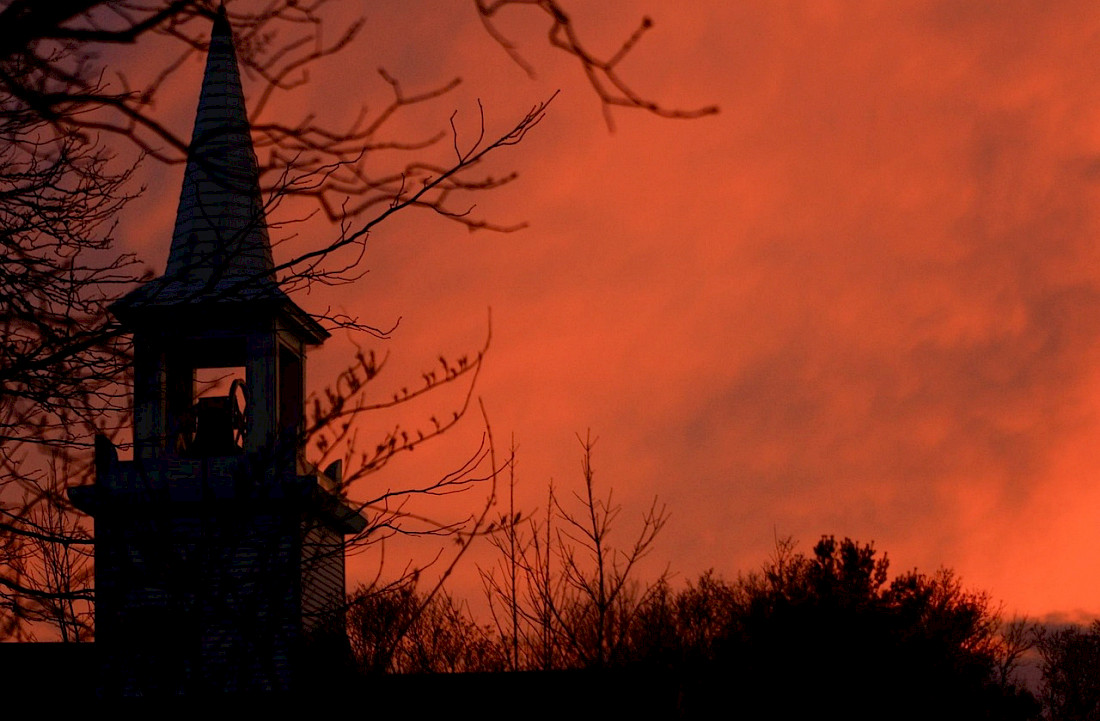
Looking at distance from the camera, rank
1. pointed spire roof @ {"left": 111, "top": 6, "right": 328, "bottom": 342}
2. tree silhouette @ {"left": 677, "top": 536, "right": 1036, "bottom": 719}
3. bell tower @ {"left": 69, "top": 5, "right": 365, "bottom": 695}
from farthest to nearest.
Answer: tree silhouette @ {"left": 677, "top": 536, "right": 1036, "bottom": 719}
bell tower @ {"left": 69, "top": 5, "right": 365, "bottom": 695}
pointed spire roof @ {"left": 111, "top": 6, "right": 328, "bottom": 342}

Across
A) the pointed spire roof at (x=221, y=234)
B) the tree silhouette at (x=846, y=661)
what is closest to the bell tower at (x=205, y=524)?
the pointed spire roof at (x=221, y=234)

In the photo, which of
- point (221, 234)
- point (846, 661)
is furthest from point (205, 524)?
point (846, 661)

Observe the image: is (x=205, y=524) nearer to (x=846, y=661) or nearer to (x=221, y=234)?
(x=221, y=234)

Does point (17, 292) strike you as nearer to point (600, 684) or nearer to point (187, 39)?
point (187, 39)

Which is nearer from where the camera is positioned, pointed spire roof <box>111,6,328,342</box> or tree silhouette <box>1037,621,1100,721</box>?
pointed spire roof <box>111,6,328,342</box>

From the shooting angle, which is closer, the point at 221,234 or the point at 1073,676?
the point at 221,234

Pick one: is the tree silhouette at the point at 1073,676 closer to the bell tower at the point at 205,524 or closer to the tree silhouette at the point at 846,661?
the tree silhouette at the point at 846,661

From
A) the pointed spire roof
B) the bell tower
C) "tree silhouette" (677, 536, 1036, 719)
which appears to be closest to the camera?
the pointed spire roof

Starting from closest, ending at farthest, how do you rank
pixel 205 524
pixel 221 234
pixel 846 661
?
pixel 205 524 < pixel 221 234 < pixel 846 661

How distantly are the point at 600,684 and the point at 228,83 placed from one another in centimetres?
1268

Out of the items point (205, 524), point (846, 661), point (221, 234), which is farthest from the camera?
point (846, 661)

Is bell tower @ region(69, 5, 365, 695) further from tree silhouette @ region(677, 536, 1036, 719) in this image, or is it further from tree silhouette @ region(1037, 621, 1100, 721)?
tree silhouette @ region(1037, 621, 1100, 721)

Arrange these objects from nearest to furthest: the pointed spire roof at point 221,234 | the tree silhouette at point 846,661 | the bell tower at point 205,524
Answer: the pointed spire roof at point 221,234, the bell tower at point 205,524, the tree silhouette at point 846,661

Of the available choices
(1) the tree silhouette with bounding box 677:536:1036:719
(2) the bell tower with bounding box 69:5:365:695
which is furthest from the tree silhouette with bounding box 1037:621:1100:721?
(2) the bell tower with bounding box 69:5:365:695
